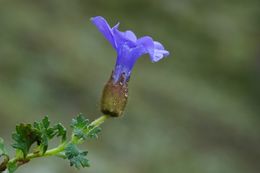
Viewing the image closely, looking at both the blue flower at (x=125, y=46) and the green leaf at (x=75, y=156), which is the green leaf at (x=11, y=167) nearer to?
the green leaf at (x=75, y=156)

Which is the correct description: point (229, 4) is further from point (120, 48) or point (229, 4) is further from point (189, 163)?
point (120, 48)

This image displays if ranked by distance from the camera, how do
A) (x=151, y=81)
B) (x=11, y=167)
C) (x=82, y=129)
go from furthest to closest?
(x=151, y=81)
(x=82, y=129)
(x=11, y=167)

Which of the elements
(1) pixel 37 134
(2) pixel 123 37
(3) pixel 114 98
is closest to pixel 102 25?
(2) pixel 123 37

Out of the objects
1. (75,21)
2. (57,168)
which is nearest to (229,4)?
(75,21)

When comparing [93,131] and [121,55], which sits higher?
[121,55]

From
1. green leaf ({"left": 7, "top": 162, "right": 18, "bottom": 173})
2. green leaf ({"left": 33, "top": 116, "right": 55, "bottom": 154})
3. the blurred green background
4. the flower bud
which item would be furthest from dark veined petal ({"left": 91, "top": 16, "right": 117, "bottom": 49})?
the blurred green background

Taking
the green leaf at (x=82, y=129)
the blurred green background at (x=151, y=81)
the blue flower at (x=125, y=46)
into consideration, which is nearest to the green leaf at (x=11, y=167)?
the green leaf at (x=82, y=129)

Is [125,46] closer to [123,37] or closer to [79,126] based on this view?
[123,37]
